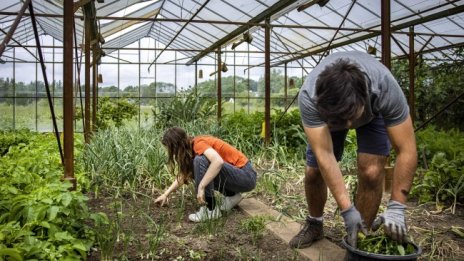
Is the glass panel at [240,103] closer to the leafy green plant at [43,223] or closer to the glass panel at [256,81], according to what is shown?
the glass panel at [256,81]

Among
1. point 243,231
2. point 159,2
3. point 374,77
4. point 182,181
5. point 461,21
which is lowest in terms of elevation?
point 243,231

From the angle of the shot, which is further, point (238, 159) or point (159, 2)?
point (159, 2)

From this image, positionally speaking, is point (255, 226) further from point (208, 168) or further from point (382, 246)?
point (382, 246)

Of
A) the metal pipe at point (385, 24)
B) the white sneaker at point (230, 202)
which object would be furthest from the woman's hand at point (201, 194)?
the metal pipe at point (385, 24)

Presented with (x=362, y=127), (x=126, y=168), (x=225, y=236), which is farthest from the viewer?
(x=126, y=168)

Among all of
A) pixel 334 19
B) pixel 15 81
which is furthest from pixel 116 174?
pixel 15 81

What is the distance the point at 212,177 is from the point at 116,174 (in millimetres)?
1475

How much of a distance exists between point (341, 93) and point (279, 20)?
9369 mm

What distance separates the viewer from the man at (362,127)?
5.86 ft

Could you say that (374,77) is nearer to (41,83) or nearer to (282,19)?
(282,19)

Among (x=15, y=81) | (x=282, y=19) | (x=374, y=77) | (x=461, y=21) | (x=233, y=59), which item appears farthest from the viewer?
(x=233, y=59)

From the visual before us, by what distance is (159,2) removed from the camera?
34.6ft

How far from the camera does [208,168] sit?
3.29 m

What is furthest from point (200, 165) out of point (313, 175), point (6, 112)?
point (6, 112)
